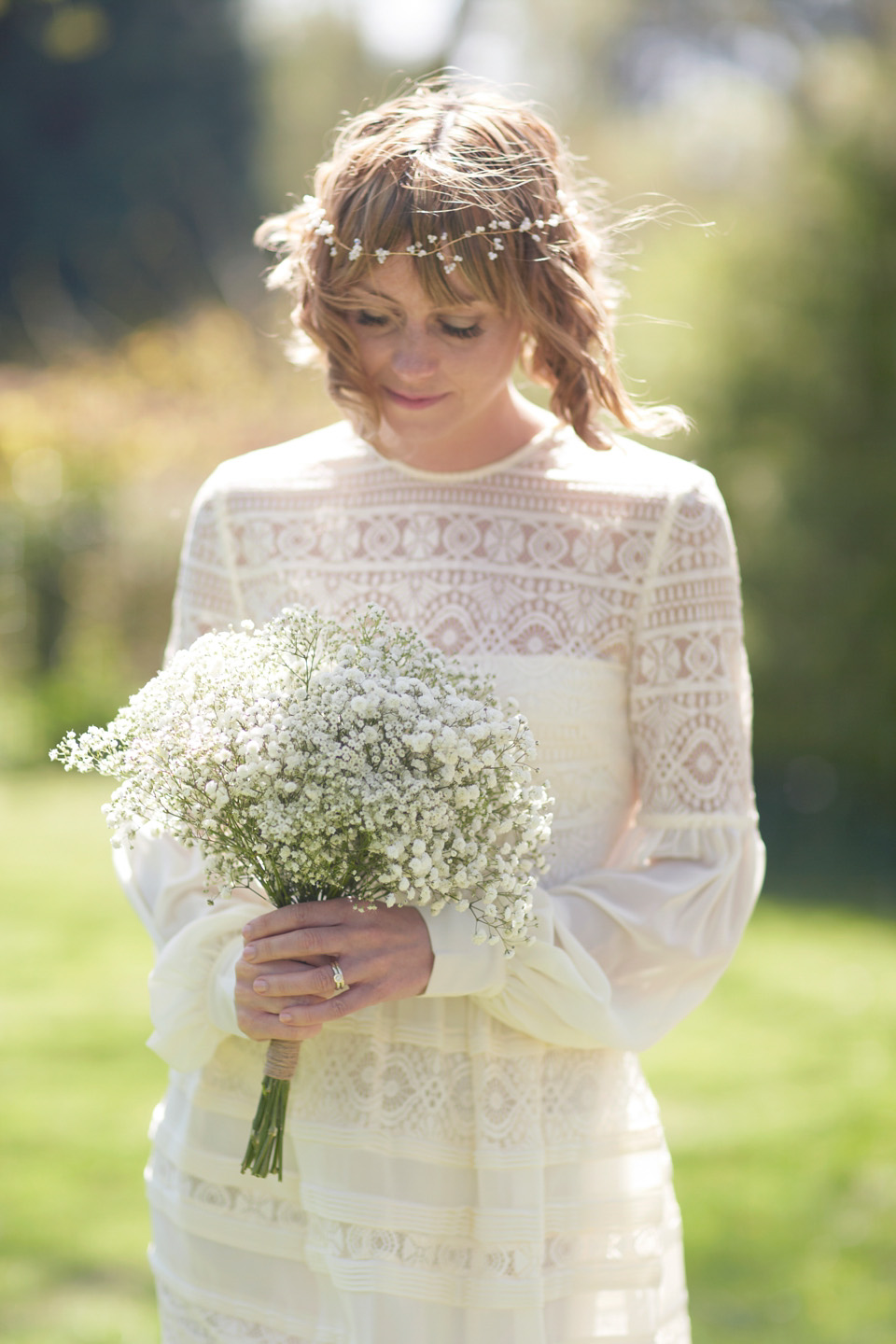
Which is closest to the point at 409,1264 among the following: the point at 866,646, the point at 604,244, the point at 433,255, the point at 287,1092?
the point at 287,1092

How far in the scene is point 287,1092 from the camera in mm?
2125

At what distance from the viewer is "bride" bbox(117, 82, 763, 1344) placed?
217 cm

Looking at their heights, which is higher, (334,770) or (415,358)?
(415,358)

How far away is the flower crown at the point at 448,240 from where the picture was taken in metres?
2.15

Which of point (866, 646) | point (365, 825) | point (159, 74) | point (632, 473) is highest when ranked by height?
point (159, 74)

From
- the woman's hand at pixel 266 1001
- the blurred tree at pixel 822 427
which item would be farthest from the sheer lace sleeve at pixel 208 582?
the blurred tree at pixel 822 427

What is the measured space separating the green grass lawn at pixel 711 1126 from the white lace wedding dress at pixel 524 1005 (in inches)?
88.7

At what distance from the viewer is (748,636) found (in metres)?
9.24

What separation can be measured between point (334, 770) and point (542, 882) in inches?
25.8

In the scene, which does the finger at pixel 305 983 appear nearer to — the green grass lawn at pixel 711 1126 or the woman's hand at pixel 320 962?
the woman's hand at pixel 320 962

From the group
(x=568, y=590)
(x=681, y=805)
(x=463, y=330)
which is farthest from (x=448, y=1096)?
(x=463, y=330)

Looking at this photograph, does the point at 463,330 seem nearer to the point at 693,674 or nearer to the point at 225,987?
the point at 693,674

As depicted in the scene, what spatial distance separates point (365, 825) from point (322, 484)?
0.91 meters

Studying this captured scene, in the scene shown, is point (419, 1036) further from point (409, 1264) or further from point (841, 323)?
point (841, 323)
